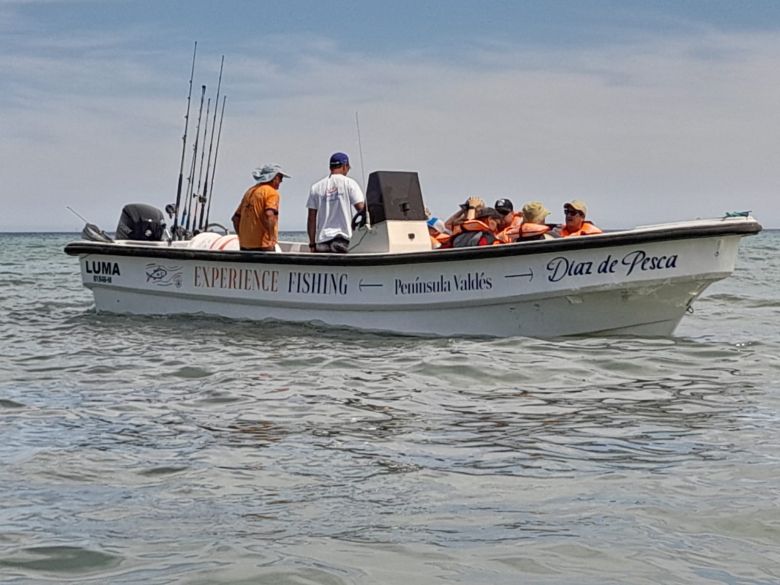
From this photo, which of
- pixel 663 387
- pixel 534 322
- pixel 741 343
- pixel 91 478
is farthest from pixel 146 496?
pixel 741 343

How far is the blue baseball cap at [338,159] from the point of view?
412 inches

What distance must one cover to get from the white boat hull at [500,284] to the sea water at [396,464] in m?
0.32

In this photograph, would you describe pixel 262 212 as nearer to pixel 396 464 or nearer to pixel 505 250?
pixel 505 250

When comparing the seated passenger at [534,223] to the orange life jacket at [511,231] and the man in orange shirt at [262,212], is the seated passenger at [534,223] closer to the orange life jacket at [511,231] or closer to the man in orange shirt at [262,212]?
the orange life jacket at [511,231]

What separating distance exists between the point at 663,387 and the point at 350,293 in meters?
3.72

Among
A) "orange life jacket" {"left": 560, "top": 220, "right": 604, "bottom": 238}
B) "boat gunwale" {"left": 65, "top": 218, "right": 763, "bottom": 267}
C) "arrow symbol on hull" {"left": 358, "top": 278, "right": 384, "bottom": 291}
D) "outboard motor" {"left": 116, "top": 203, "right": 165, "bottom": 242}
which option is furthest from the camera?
"outboard motor" {"left": 116, "top": 203, "right": 165, "bottom": 242}

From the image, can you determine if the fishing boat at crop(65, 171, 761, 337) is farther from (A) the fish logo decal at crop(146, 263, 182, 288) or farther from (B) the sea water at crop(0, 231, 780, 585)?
(B) the sea water at crop(0, 231, 780, 585)

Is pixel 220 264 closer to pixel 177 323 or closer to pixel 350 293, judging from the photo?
pixel 177 323

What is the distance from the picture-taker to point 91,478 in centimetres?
452

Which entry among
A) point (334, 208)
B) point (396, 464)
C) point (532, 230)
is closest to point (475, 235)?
point (532, 230)

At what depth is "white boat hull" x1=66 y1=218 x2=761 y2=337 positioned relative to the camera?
867 centimetres

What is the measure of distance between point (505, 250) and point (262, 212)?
2.69m

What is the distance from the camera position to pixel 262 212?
10.6 m

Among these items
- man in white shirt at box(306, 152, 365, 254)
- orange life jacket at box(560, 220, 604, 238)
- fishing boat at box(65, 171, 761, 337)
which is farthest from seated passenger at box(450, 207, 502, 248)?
man in white shirt at box(306, 152, 365, 254)
